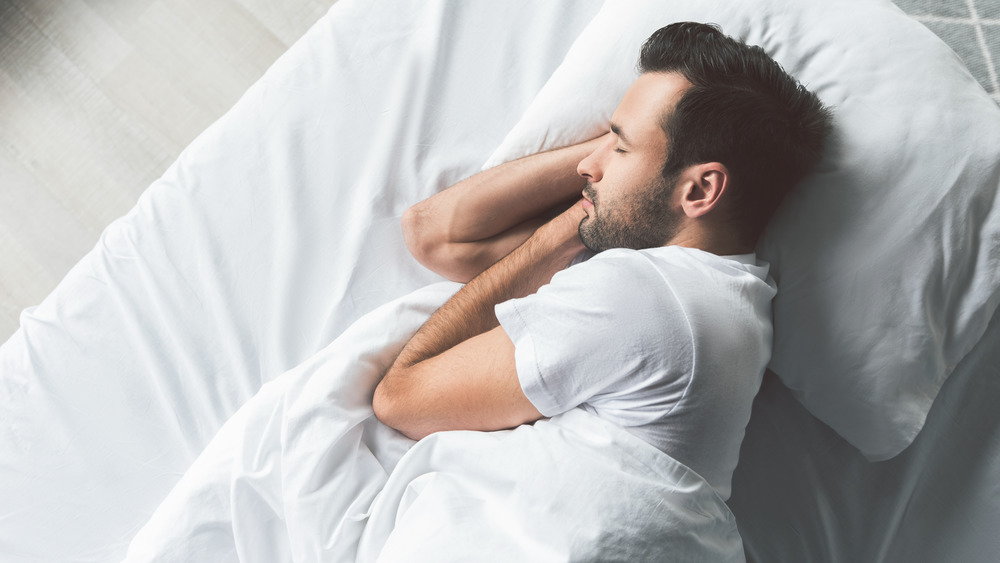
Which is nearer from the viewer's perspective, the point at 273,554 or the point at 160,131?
the point at 273,554

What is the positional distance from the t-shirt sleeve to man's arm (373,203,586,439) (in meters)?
0.04

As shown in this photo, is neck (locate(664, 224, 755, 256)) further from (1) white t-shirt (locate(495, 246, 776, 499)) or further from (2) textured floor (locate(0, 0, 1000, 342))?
(2) textured floor (locate(0, 0, 1000, 342))

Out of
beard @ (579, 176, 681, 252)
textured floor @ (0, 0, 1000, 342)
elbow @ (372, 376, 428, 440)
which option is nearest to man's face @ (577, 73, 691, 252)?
beard @ (579, 176, 681, 252)

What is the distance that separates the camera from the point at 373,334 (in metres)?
1.01

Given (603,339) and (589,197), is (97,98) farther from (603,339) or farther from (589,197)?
(603,339)

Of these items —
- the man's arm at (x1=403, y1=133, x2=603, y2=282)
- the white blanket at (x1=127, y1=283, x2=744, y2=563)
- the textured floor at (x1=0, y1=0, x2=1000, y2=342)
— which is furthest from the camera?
the textured floor at (x1=0, y1=0, x2=1000, y2=342)

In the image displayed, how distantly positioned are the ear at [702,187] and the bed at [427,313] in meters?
0.13

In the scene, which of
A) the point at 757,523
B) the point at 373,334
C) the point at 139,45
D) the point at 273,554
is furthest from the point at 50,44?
the point at 757,523

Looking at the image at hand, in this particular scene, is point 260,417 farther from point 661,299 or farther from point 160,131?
point 160,131

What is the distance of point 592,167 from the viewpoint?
99 cm

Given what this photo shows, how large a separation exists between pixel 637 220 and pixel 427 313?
0.35 m

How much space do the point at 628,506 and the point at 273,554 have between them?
1.60 ft

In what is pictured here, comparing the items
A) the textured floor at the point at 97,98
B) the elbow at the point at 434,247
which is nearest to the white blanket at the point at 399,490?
the elbow at the point at 434,247

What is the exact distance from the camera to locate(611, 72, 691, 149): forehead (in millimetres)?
917
